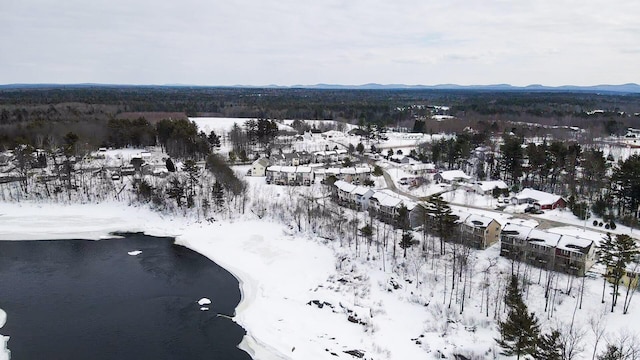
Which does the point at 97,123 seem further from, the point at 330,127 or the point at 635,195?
the point at 635,195

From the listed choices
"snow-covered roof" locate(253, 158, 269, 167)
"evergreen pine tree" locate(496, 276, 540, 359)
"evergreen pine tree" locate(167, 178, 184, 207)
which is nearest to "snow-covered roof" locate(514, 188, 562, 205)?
"evergreen pine tree" locate(496, 276, 540, 359)

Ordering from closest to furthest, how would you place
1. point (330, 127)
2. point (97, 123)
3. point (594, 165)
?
1. point (594, 165)
2. point (97, 123)
3. point (330, 127)

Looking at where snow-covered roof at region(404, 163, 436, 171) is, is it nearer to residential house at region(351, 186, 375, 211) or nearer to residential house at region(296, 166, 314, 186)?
residential house at region(296, 166, 314, 186)

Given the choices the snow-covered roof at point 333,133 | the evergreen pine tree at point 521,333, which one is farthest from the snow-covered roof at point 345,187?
the snow-covered roof at point 333,133

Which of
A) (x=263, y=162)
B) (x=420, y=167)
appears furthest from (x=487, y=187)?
(x=263, y=162)

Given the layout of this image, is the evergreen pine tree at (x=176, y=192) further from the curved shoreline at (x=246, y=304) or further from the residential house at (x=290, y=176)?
the residential house at (x=290, y=176)

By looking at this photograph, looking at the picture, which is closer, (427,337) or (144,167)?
(427,337)

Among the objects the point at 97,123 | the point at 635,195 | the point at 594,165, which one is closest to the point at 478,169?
the point at 594,165
